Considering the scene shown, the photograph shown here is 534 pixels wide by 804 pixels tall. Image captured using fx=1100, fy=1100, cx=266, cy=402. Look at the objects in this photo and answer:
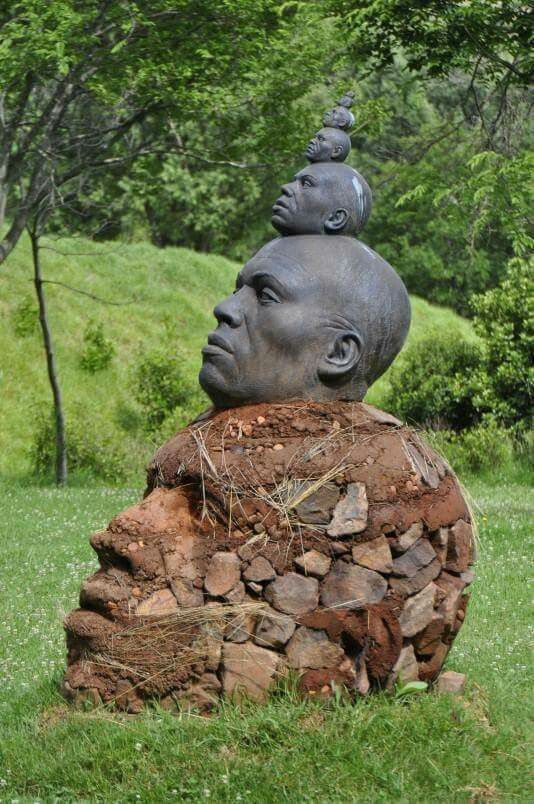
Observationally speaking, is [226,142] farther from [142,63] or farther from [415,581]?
[415,581]

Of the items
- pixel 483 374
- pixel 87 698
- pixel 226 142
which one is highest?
pixel 226 142

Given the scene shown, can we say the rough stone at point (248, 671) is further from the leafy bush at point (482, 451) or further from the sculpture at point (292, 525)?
the leafy bush at point (482, 451)

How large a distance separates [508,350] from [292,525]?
35.0ft

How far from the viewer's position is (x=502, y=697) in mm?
5574

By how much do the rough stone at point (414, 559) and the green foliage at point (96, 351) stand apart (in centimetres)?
1393

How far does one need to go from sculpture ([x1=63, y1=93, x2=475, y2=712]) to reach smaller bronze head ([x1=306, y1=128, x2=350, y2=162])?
0.21m

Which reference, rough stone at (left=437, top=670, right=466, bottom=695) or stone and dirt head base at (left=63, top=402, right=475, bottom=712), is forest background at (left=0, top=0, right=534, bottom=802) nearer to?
rough stone at (left=437, top=670, right=466, bottom=695)

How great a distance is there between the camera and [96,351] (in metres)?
18.7

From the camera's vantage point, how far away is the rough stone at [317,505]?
5098 millimetres

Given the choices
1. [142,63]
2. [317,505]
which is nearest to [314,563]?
[317,505]

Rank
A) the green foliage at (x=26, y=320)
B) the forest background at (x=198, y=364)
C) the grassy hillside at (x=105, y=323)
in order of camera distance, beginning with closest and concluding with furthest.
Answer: the forest background at (x=198, y=364), the grassy hillside at (x=105, y=323), the green foliage at (x=26, y=320)

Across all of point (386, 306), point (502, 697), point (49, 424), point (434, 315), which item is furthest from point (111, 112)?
point (434, 315)

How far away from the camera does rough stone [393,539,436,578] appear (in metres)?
5.10

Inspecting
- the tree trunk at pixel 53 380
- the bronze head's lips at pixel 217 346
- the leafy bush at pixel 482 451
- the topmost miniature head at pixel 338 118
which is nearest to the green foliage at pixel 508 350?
the leafy bush at pixel 482 451
